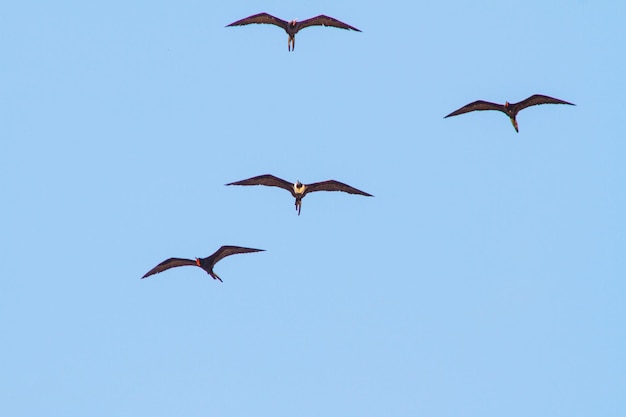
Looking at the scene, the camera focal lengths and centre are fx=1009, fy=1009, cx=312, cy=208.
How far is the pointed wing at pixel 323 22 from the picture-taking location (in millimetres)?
29594

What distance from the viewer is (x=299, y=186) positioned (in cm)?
2848

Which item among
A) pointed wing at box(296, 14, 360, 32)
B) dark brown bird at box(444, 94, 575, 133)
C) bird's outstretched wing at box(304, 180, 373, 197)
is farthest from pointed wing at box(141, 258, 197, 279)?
dark brown bird at box(444, 94, 575, 133)

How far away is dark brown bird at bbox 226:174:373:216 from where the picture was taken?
28234 mm

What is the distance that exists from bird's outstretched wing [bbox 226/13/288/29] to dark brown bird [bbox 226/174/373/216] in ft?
15.3

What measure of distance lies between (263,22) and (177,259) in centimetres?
736

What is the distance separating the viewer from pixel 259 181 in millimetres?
28328

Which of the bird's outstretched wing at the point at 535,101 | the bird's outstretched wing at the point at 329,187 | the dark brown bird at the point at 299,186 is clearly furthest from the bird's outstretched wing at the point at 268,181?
the bird's outstretched wing at the point at 535,101

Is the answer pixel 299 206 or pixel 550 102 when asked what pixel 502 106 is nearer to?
pixel 550 102

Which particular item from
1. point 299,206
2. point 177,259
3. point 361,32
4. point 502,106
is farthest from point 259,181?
point 502,106

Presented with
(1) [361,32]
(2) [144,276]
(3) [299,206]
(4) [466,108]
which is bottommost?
(2) [144,276]

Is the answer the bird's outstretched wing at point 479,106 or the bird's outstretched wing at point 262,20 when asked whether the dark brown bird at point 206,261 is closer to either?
the bird's outstretched wing at point 262,20

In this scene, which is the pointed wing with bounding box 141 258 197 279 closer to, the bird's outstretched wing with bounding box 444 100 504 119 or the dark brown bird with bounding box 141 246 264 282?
the dark brown bird with bounding box 141 246 264 282

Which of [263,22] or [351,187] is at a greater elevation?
[263,22]

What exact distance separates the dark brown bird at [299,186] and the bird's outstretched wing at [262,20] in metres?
4.67
